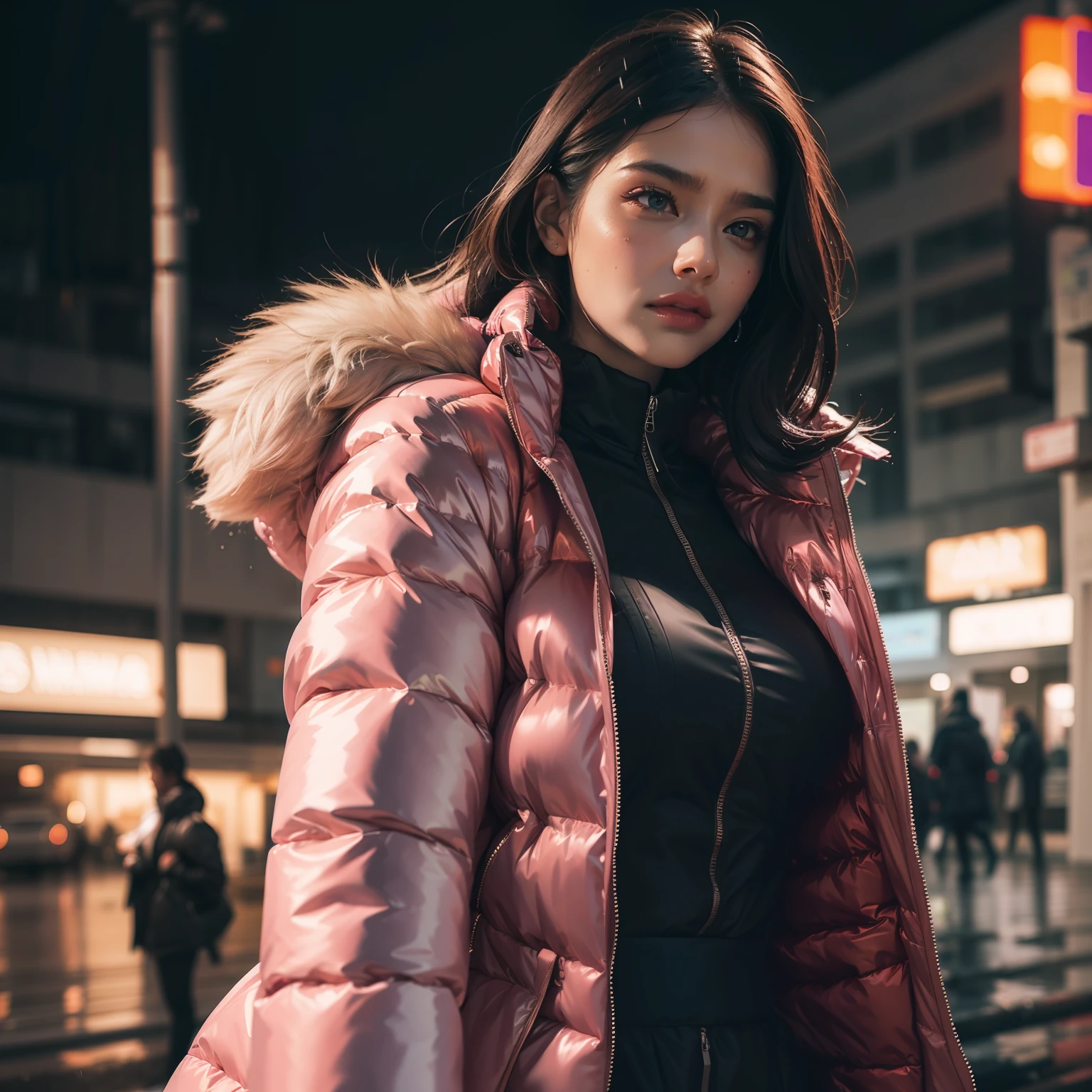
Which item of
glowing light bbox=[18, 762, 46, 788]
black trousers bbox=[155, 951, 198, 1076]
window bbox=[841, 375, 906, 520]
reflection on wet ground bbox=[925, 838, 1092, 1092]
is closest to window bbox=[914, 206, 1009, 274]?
window bbox=[841, 375, 906, 520]

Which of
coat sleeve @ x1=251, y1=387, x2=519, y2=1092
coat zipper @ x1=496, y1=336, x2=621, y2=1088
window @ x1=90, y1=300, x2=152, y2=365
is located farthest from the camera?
window @ x1=90, y1=300, x2=152, y2=365

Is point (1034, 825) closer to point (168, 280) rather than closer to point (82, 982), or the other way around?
point (82, 982)

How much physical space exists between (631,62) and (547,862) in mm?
1011

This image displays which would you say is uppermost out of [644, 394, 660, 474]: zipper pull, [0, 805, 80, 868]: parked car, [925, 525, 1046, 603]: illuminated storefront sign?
[925, 525, 1046, 603]: illuminated storefront sign

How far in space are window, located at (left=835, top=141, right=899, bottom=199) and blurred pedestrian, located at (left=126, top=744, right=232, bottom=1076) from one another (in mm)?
19556

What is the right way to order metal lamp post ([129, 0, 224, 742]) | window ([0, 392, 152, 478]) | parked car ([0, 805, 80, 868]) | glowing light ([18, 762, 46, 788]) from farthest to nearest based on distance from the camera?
window ([0, 392, 152, 478]) → glowing light ([18, 762, 46, 788]) → parked car ([0, 805, 80, 868]) → metal lamp post ([129, 0, 224, 742])

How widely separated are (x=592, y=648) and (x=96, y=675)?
22125 mm

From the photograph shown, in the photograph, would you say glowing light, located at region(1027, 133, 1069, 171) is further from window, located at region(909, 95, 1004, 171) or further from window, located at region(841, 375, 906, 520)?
window, located at region(909, 95, 1004, 171)

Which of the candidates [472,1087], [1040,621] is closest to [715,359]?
[472,1087]

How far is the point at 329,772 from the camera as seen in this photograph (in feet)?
3.92

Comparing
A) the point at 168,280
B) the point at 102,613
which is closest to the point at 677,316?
the point at 168,280

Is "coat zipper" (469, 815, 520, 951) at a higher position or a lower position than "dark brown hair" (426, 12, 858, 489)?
lower

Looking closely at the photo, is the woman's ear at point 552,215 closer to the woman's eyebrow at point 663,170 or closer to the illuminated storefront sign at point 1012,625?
the woman's eyebrow at point 663,170

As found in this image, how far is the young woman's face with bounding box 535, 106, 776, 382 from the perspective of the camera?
1571 millimetres
